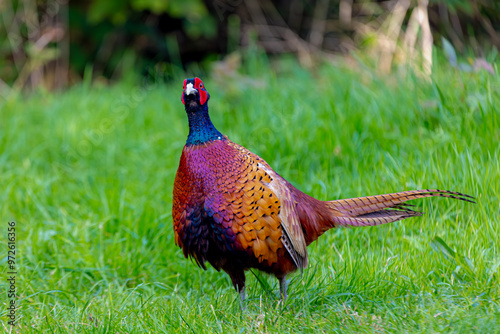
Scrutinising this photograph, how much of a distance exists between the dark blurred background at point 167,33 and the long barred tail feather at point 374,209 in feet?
10.8

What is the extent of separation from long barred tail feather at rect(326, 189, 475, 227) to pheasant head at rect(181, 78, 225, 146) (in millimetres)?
800

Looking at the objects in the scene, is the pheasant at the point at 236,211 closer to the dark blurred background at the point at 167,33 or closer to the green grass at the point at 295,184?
the green grass at the point at 295,184

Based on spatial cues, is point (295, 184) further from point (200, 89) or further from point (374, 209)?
point (200, 89)

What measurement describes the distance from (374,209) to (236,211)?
33.9 inches

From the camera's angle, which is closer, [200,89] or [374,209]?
[200,89]

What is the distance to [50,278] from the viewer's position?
3.19 m

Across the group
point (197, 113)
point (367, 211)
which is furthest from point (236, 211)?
point (367, 211)

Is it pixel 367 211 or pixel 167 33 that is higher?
pixel 167 33

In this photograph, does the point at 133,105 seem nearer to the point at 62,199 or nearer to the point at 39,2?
the point at 62,199

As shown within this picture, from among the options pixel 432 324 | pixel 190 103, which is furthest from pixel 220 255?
pixel 432 324

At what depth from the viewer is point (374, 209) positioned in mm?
2988

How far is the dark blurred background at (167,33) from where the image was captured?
623cm

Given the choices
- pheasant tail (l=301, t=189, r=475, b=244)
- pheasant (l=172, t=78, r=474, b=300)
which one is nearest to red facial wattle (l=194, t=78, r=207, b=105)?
pheasant (l=172, t=78, r=474, b=300)

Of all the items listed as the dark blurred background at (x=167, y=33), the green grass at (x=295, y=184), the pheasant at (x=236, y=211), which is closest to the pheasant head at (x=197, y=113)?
the pheasant at (x=236, y=211)
